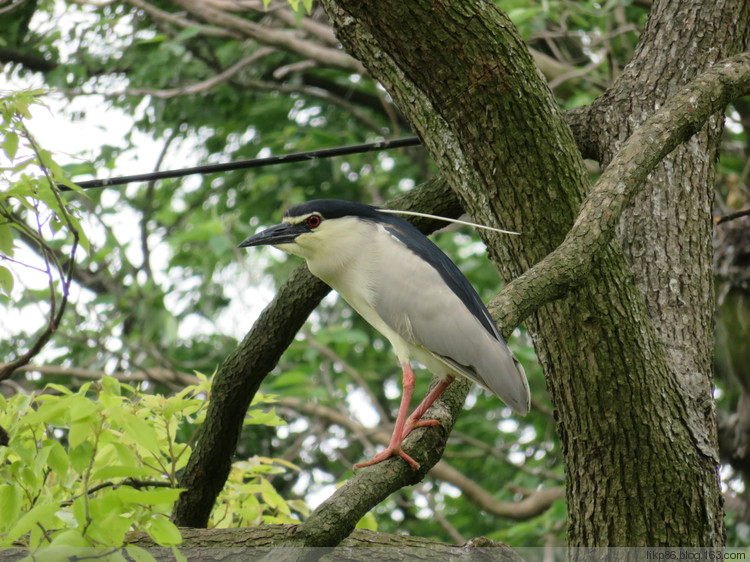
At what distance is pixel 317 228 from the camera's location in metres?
2.75

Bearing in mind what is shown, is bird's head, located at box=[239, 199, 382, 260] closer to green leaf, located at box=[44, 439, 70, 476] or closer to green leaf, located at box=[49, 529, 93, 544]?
green leaf, located at box=[44, 439, 70, 476]

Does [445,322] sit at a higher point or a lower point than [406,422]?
higher

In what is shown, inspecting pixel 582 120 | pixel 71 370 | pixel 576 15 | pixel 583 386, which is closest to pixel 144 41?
pixel 71 370

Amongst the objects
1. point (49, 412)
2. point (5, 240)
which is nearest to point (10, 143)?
point (5, 240)

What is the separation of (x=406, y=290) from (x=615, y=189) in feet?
2.34

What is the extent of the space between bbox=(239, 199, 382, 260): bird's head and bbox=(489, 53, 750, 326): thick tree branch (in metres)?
0.66

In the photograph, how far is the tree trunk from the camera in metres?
2.46

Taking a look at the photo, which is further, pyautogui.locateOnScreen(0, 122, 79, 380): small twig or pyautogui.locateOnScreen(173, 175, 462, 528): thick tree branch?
pyautogui.locateOnScreen(173, 175, 462, 528): thick tree branch

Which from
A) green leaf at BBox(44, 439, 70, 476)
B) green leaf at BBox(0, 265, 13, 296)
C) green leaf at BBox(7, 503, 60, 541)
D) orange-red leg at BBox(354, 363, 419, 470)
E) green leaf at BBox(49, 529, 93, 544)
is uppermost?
green leaf at BBox(0, 265, 13, 296)

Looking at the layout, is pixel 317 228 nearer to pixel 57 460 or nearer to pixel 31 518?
pixel 57 460

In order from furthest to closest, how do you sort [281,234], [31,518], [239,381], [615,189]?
1. [239,381]
2. [281,234]
3. [615,189]
4. [31,518]

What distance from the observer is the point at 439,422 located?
2.29m

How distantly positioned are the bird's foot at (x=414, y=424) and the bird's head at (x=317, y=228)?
632 millimetres

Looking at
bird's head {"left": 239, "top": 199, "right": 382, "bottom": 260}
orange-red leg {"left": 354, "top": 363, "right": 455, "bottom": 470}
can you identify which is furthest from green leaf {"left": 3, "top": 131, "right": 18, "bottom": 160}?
orange-red leg {"left": 354, "top": 363, "right": 455, "bottom": 470}
